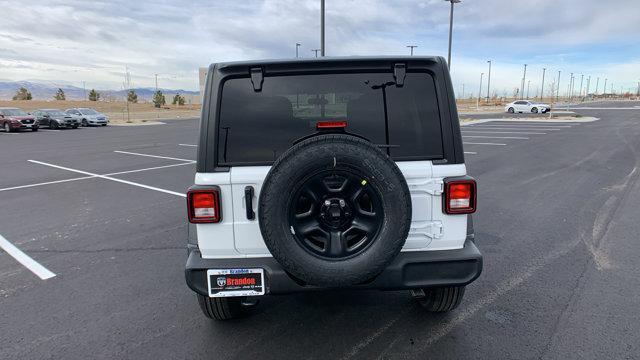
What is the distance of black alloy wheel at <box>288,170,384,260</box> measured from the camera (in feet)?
8.41

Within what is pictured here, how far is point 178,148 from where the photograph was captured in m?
16.9

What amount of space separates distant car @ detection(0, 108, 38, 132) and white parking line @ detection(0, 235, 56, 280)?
87.6 feet

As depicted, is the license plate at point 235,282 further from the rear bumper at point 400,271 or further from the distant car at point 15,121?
the distant car at point 15,121

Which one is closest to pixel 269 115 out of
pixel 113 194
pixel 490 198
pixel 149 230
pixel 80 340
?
pixel 80 340

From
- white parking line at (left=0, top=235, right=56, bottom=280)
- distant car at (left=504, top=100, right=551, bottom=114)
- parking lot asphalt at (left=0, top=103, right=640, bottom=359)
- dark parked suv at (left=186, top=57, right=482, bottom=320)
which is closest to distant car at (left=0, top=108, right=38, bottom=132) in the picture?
parking lot asphalt at (left=0, top=103, right=640, bottom=359)

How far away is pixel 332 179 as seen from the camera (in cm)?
259

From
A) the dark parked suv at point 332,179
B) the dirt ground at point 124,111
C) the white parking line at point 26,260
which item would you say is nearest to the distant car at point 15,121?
the dirt ground at point 124,111

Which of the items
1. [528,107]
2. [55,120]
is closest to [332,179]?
[55,120]

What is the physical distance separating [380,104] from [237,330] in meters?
1.98

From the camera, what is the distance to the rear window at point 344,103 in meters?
2.86

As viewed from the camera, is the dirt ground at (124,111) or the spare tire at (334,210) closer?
the spare tire at (334,210)

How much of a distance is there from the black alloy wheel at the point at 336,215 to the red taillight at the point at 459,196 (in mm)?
551

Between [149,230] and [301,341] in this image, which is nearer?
[301,341]

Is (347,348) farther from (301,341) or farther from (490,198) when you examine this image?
(490,198)
